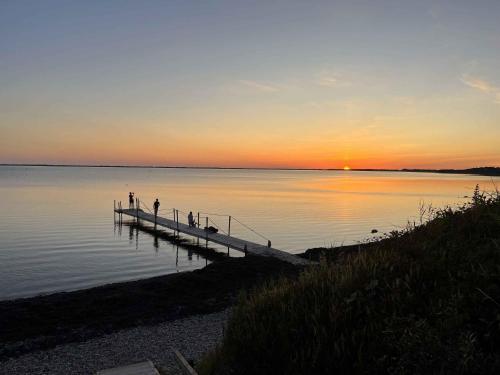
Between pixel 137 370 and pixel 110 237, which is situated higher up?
pixel 137 370

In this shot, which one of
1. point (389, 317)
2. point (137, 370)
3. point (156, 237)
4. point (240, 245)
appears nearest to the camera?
point (389, 317)

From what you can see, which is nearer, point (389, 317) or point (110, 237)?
point (389, 317)

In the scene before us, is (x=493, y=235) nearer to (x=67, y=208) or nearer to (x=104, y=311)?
(x=104, y=311)

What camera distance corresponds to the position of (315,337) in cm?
511

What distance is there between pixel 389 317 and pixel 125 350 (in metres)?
7.53

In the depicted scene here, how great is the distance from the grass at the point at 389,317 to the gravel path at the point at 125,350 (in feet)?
10.9

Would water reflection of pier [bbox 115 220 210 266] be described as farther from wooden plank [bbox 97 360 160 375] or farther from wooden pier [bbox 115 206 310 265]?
wooden plank [bbox 97 360 160 375]

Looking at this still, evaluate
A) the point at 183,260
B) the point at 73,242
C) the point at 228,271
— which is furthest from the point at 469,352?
the point at 73,242

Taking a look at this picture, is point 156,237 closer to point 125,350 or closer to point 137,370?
point 125,350

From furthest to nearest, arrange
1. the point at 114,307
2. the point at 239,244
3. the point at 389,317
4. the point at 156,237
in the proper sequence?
1. the point at 156,237
2. the point at 239,244
3. the point at 114,307
4. the point at 389,317

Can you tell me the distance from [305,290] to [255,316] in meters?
0.89

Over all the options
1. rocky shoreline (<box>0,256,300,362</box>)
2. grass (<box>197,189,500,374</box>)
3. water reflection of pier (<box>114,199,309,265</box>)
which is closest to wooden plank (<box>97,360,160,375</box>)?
grass (<box>197,189,500,374</box>)

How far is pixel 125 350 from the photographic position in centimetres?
1009

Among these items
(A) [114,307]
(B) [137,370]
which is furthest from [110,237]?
(B) [137,370]
